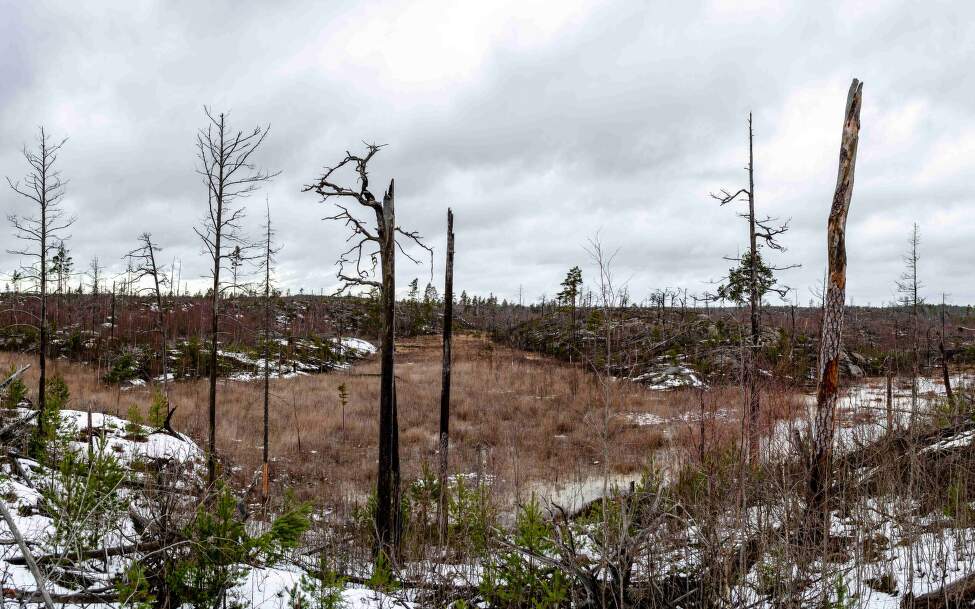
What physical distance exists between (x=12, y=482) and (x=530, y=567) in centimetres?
828

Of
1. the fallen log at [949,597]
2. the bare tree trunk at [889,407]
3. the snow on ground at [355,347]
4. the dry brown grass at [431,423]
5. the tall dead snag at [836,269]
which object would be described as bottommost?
the dry brown grass at [431,423]

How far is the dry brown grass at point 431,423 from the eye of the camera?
537 inches

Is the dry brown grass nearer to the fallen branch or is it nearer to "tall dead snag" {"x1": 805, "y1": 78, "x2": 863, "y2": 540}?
"tall dead snag" {"x1": 805, "y1": 78, "x2": 863, "y2": 540}

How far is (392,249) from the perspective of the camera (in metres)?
9.05

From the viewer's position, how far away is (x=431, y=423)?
1988 centimetres

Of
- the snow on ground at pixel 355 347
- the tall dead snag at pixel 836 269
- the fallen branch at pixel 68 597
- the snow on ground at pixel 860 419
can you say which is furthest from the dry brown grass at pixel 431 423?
the snow on ground at pixel 355 347

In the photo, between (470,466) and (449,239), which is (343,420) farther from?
(449,239)

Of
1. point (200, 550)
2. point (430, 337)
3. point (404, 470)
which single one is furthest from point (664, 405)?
point (430, 337)

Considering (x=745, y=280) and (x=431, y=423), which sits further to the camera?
(x=431, y=423)

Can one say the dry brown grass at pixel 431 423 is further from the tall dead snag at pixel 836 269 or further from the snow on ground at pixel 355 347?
the snow on ground at pixel 355 347

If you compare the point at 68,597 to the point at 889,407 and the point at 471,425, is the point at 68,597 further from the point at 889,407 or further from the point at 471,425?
the point at 471,425

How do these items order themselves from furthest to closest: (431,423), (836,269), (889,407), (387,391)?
(431,423)
(387,391)
(889,407)
(836,269)

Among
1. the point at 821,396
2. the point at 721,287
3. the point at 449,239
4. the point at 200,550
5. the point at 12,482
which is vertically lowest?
the point at 12,482

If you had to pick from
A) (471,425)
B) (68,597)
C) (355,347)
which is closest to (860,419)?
(471,425)
